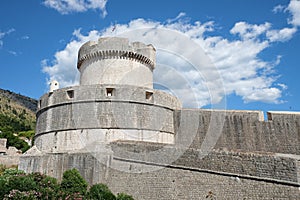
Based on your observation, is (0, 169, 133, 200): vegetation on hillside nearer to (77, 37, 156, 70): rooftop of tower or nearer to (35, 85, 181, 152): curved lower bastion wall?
(35, 85, 181, 152): curved lower bastion wall

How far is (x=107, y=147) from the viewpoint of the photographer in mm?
11320

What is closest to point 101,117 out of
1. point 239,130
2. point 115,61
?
point 115,61

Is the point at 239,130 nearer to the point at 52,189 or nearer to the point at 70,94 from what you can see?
the point at 70,94

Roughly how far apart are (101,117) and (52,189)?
162 inches

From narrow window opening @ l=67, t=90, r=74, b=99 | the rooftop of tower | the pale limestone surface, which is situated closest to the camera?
the pale limestone surface

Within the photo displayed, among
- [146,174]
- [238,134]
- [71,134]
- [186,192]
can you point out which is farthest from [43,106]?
[238,134]

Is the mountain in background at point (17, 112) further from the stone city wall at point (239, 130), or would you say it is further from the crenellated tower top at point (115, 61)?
the stone city wall at point (239, 130)

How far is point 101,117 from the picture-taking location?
12.8 m

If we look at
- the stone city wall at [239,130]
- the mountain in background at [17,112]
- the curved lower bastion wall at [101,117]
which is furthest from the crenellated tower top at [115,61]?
the mountain in background at [17,112]

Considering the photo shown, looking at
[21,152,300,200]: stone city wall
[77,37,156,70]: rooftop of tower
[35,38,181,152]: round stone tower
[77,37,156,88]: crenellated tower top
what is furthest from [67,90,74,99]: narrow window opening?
[21,152,300,200]: stone city wall

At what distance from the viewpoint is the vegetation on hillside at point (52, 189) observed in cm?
881

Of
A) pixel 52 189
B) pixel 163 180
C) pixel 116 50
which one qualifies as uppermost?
pixel 116 50

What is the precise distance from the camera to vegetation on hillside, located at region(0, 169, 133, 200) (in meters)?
8.81

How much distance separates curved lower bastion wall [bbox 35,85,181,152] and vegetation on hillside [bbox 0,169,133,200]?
2.44 m
